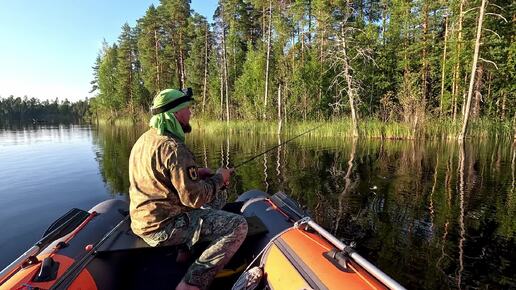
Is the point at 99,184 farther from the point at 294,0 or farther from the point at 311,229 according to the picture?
the point at 294,0

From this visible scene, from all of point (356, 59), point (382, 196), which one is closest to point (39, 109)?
point (356, 59)

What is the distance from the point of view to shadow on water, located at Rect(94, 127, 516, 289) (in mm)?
4410

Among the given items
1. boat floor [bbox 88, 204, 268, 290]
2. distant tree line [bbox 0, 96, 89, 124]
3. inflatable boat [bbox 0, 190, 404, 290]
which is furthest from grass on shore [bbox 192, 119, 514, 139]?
distant tree line [bbox 0, 96, 89, 124]

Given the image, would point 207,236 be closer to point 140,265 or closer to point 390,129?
point 140,265

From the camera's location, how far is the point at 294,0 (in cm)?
3294

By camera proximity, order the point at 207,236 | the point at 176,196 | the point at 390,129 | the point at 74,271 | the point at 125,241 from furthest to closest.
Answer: the point at 390,129 < the point at 125,241 < the point at 207,236 < the point at 176,196 < the point at 74,271

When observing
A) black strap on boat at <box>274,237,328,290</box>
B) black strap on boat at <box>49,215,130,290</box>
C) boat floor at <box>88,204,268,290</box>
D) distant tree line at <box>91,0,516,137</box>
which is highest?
distant tree line at <box>91,0,516,137</box>

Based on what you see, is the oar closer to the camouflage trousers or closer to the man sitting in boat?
the man sitting in boat

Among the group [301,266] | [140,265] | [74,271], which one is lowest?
[140,265]

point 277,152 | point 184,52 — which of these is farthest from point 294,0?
point 277,152

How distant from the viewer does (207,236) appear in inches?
121

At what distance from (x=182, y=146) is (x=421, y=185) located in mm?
7471

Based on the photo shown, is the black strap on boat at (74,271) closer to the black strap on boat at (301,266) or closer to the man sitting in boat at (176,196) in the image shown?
the man sitting in boat at (176,196)

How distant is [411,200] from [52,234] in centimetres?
639
